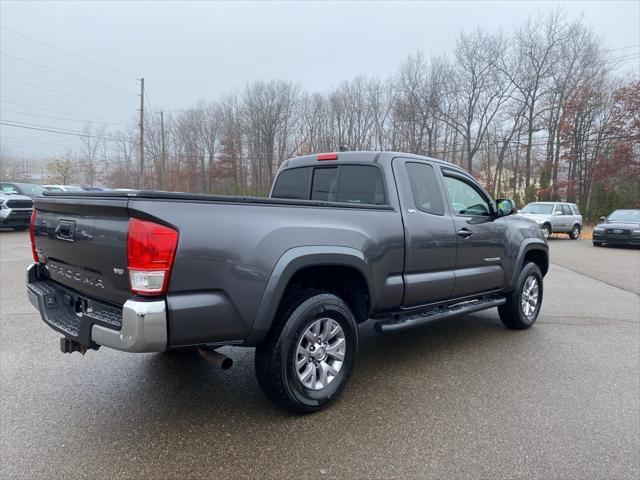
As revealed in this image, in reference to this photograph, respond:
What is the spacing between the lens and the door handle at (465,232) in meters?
4.37

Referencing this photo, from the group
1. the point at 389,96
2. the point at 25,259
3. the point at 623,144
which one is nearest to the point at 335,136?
the point at 389,96

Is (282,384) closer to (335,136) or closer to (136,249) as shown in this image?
(136,249)

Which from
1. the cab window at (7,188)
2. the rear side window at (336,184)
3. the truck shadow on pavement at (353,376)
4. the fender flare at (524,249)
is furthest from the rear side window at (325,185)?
the cab window at (7,188)

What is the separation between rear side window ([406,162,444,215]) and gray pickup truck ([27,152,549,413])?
17mm

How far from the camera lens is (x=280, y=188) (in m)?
4.85

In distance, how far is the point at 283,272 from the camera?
2.86 metres

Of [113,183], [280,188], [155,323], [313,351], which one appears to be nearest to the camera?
[155,323]

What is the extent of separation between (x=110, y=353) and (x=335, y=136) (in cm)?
4335

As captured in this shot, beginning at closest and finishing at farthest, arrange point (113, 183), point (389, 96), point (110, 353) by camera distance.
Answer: point (110, 353) → point (389, 96) → point (113, 183)

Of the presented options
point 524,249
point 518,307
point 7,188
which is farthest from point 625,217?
point 7,188

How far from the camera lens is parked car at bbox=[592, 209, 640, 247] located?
17172 mm

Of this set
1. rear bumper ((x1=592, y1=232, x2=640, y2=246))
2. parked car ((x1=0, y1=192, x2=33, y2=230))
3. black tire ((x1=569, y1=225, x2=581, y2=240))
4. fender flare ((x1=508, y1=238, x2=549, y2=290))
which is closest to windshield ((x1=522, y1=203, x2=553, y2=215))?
black tire ((x1=569, y1=225, x2=581, y2=240))

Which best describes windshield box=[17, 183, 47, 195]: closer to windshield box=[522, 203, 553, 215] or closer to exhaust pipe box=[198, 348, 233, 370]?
exhaust pipe box=[198, 348, 233, 370]

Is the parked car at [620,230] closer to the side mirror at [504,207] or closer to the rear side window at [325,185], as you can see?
the side mirror at [504,207]
